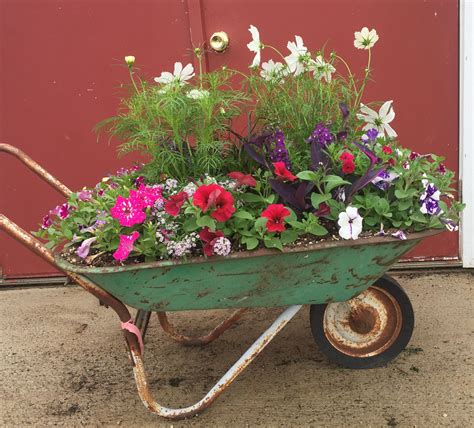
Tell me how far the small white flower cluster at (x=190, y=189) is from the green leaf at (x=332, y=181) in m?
0.43

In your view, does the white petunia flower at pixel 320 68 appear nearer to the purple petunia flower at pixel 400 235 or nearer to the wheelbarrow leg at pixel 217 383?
the purple petunia flower at pixel 400 235

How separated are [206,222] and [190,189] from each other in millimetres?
185

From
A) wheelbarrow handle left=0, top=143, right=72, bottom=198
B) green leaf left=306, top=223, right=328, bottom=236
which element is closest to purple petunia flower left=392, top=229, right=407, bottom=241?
green leaf left=306, top=223, right=328, bottom=236

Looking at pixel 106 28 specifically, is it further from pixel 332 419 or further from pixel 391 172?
pixel 332 419

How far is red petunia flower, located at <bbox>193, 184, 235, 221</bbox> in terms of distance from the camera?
1.75 m

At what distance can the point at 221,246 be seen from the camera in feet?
5.88

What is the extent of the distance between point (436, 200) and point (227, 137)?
0.78 metres

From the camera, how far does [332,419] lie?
82.2 inches

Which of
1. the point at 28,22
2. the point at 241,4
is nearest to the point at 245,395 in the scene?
the point at 241,4

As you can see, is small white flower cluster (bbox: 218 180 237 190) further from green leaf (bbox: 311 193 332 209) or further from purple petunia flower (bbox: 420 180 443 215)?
purple petunia flower (bbox: 420 180 443 215)

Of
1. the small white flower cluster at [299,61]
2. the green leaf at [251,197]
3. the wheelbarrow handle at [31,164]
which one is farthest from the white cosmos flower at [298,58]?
the wheelbarrow handle at [31,164]

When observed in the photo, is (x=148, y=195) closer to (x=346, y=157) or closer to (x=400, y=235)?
(x=346, y=157)

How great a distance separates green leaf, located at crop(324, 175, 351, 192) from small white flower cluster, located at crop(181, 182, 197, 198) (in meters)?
0.43

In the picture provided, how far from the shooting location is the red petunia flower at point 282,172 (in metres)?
1.86
